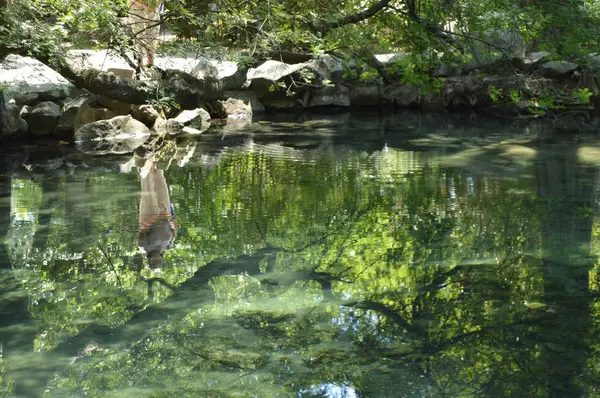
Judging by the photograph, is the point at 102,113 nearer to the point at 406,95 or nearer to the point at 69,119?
the point at 69,119

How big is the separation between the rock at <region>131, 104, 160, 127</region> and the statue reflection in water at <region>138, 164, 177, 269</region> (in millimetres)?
7126

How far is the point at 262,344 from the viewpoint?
15.0 feet

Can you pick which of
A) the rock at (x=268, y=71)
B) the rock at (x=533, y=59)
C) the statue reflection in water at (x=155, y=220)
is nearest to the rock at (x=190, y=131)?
the rock at (x=268, y=71)

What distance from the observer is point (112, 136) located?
661 inches

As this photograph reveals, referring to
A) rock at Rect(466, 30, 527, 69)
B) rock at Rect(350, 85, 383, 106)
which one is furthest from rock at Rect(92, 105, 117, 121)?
rock at Rect(350, 85, 383, 106)

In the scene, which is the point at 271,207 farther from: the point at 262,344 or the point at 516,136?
the point at 516,136

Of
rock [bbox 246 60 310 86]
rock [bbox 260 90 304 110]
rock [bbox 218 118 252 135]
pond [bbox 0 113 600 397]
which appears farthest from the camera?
rock [bbox 260 90 304 110]

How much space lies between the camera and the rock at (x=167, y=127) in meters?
18.3

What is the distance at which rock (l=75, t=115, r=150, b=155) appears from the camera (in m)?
15.3

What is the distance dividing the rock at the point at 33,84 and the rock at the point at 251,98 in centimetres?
636

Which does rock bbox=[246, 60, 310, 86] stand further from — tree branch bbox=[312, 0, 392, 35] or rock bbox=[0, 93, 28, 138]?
tree branch bbox=[312, 0, 392, 35]

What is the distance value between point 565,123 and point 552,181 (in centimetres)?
903

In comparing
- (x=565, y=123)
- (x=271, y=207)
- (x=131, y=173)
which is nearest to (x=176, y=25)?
(x=131, y=173)

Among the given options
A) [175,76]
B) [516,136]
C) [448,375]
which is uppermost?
[175,76]
